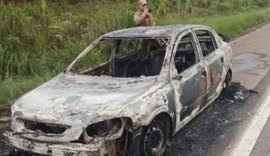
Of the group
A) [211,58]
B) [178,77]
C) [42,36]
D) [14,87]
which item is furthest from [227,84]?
[42,36]

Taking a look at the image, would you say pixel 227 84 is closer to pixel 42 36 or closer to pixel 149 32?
pixel 149 32

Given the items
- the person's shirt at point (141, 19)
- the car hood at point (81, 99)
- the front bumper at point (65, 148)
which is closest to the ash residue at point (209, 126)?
the car hood at point (81, 99)

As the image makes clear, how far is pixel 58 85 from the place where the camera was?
555cm

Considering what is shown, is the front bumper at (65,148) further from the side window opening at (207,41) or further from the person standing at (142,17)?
the person standing at (142,17)

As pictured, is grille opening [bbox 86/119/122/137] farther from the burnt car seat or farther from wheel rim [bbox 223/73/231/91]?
wheel rim [bbox 223/73/231/91]

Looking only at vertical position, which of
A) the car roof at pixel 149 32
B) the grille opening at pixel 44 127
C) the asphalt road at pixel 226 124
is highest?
the car roof at pixel 149 32

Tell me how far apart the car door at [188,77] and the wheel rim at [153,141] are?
0.49 meters

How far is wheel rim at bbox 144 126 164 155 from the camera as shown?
4.91 metres

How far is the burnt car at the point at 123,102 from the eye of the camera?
4543mm

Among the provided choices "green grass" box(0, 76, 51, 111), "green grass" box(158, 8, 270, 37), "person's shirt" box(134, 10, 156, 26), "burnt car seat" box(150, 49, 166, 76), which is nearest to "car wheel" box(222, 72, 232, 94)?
"burnt car seat" box(150, 49, 166, 76)

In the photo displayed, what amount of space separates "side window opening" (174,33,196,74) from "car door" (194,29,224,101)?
0.15 metres

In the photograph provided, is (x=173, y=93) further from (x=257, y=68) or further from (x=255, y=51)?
(x=255, y=51)

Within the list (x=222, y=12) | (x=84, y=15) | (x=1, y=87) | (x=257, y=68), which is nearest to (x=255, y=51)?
(x=257, y=68)

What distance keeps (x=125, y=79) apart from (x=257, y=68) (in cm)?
536
